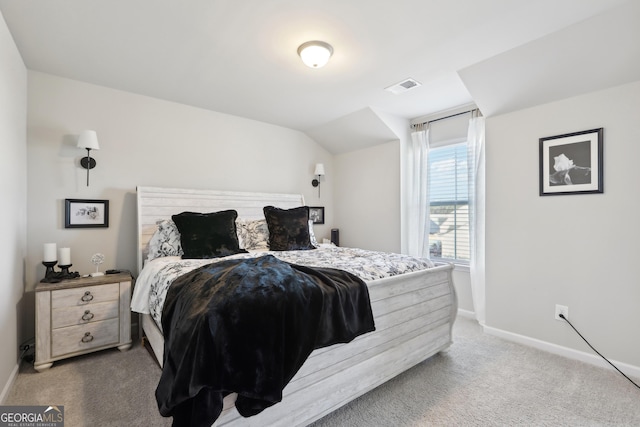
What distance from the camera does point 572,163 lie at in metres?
2.51

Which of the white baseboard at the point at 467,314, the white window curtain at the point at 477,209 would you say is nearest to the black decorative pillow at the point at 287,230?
the white window curtain at the point at 477,209

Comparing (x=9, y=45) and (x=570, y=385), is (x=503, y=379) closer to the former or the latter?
(x=570, y=385)

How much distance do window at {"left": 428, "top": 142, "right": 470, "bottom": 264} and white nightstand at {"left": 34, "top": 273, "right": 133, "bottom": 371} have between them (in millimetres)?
3434

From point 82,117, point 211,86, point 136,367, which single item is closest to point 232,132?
point 211,86

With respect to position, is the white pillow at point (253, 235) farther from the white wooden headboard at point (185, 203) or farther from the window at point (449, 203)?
the window at point (449, 203)

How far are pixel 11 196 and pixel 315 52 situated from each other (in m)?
2.39

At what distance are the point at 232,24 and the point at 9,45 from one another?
1561 mm

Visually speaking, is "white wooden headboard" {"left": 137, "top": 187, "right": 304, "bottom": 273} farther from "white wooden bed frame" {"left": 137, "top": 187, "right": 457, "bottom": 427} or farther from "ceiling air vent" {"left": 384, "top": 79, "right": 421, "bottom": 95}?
"ceiling air vent" {"left": 384, "top": 79, "right": 421, "bottom": 95}

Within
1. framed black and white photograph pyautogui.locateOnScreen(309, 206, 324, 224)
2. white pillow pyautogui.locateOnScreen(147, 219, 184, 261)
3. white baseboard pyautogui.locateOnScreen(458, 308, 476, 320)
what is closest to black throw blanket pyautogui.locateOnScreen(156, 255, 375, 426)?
white pillow pyautogui.locateOnScreen(147, 219, 184, 261)

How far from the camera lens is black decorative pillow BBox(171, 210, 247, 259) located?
268cm

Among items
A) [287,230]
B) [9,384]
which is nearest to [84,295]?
[9,384]

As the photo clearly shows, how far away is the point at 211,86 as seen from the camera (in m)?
2.96

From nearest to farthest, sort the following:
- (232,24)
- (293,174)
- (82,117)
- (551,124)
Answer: (232,24)
(551,124)
(82,117)
(293,174)

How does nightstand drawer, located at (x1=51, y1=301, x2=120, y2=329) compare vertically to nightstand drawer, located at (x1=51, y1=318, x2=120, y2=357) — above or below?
above
